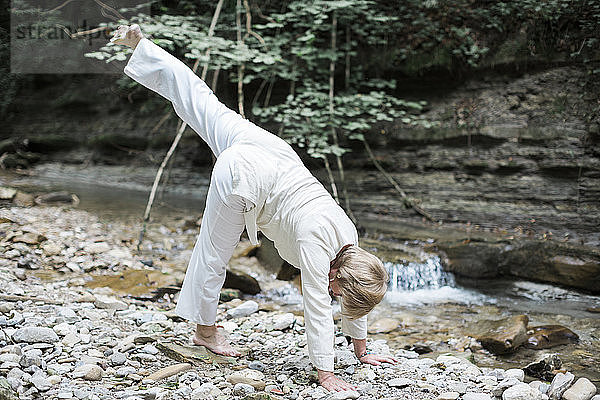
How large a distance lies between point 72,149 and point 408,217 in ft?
23.1

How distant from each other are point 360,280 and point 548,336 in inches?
68.4

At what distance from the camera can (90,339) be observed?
2.34 meters

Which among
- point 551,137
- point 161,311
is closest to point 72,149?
point 161,311

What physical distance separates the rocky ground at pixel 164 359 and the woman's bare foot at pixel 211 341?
0.05 meters

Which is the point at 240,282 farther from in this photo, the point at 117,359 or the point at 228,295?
the point at 117,359

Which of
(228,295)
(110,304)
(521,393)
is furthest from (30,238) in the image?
(521,393)

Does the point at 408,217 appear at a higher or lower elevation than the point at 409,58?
lower

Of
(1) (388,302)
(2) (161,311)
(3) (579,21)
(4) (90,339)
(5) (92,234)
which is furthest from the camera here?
(3) (579,21)

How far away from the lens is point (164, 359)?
2238 mm

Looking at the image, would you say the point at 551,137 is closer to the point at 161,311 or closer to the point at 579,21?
the point at 579,21

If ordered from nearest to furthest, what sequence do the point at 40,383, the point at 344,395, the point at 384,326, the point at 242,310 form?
the point at 40,383 < the point at 344,395 < the point at 242,310 < the point at 384,326

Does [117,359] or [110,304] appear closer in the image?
[117,359]

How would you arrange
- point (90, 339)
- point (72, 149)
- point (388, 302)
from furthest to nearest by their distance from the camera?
point (72, 149) → point (388, 302) → point (90, 339)

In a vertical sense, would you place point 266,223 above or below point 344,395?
above
